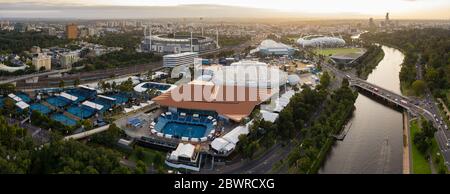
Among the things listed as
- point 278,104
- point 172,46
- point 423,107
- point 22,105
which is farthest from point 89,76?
point 423,107

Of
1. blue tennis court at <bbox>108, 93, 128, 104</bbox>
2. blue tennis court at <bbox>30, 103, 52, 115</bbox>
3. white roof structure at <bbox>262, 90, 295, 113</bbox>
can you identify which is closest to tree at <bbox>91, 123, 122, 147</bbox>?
blue tennis court at <bbox>30, 103, 52, 115</bbox>

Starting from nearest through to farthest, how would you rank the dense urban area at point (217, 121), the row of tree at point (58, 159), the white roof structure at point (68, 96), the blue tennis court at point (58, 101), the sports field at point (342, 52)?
1. the row of tree at point (58, 159)
2. the dense urban area at point (217, 121)
3. the blue tennis court at point (58, 101)
4. the white roof structure at point (68, 96)
5. the sports field at point (342, 52)

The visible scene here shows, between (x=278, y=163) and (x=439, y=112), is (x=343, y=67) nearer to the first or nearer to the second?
(x=439, y=112)

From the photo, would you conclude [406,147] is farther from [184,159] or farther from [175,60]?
[175,60]

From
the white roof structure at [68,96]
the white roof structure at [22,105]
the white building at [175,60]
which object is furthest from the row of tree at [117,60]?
the white roof structure at [22,105]

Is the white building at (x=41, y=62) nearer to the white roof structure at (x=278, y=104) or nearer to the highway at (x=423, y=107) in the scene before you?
the white roof structure at (x=278, y=104)
